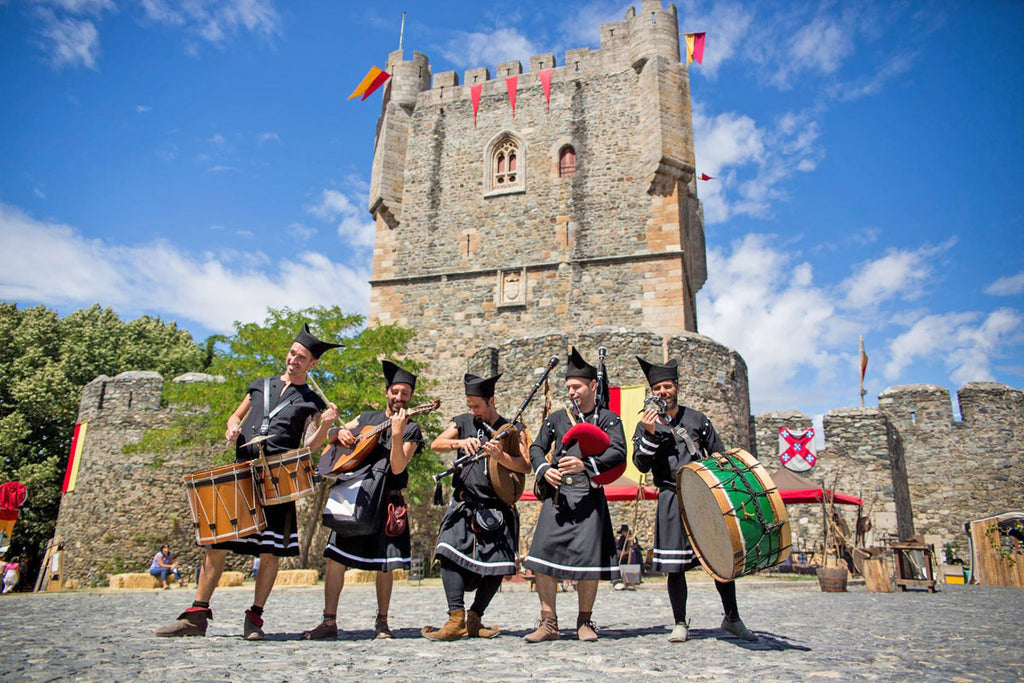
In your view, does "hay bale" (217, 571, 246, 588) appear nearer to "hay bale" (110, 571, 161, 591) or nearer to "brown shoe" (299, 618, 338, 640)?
"hay bale" (110, 571, 161, 591)

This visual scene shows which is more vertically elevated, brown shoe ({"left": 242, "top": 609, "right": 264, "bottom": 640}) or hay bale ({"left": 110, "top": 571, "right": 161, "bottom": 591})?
brown shoe ({"left": 242, "top": 609, "right": 264, "bottom": 640})

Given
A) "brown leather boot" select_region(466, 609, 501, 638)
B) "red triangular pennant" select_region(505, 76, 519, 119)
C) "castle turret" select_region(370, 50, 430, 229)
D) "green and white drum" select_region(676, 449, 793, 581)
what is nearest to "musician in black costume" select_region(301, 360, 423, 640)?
"brown leather boot" select_region(466, 609, 501, 638)

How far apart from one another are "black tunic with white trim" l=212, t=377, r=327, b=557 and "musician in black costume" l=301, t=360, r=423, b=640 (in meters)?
0.23

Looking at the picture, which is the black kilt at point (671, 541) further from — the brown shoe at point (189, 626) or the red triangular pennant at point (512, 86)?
the red triangular pennant at point (512, 86)

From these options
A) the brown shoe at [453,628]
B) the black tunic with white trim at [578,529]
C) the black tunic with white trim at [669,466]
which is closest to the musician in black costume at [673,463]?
the black tunic with white trim at [669,466]

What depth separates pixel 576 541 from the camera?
4.45m

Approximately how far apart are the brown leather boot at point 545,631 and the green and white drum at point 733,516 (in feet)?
3.27

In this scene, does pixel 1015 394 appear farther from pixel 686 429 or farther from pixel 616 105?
pixel 686 429

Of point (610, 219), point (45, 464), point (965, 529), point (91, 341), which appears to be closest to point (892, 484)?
point (965, 529)

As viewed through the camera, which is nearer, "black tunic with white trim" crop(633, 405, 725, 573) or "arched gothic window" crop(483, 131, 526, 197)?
"black tunic with white trim" crop(633, 405, 725, 573)

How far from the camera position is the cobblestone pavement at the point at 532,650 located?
10.4ft

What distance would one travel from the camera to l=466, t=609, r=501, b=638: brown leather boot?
15.0ft

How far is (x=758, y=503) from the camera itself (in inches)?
163

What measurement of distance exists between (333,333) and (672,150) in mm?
11228
